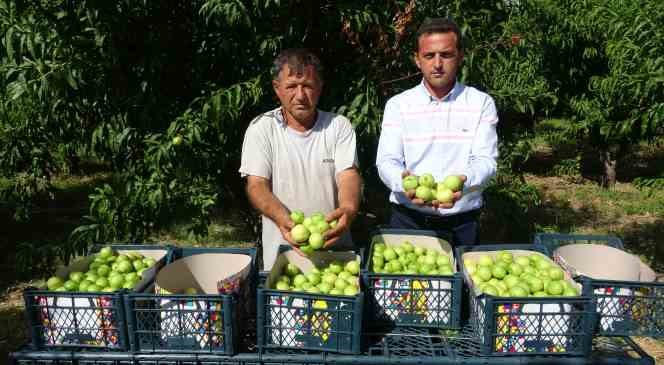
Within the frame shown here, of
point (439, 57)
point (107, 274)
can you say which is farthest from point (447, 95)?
point (107, 274)

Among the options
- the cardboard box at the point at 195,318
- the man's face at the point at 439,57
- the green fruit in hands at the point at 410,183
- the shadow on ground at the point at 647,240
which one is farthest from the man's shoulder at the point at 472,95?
the shadow on ground at the point at 647,240

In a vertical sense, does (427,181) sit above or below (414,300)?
above

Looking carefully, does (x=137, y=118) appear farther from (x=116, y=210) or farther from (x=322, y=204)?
(x=322, y=204)

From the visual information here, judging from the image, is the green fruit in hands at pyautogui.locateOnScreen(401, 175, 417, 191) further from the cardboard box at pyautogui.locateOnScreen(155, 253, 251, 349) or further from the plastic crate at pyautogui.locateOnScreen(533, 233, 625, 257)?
the cardboard box at pyautogui.locateOnScreen(155, 253, 251, 349)

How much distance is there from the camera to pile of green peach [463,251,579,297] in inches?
90.6

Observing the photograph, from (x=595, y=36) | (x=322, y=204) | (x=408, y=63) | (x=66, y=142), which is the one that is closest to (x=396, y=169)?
(x=322, y=204)

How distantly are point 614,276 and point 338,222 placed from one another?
1.43 m

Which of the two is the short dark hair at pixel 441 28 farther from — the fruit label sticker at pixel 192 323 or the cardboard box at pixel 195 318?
the fruit label sticker at pixel 192 323

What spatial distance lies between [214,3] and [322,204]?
1.67 m

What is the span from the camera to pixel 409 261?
106 inches

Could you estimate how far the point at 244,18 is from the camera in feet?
11.6

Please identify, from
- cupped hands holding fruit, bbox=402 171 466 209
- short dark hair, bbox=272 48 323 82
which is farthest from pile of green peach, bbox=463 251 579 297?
short dark hair, bbox=272 48 323 82

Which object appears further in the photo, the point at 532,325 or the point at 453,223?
the point at 453,223

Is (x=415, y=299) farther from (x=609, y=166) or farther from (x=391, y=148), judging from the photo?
(x=609, y=166)
